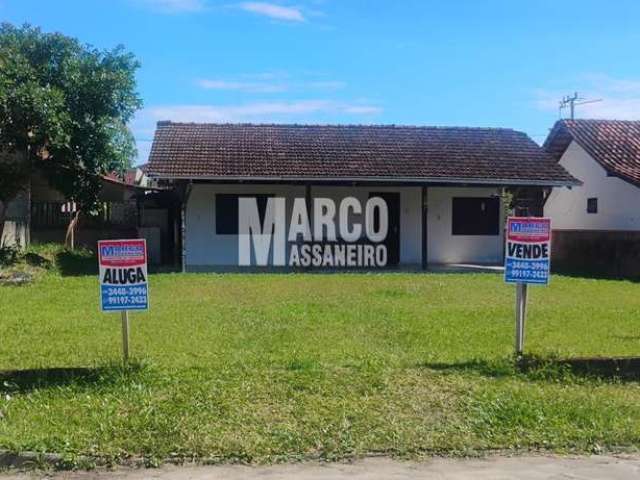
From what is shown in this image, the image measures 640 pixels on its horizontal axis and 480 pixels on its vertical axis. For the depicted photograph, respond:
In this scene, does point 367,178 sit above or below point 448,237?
above

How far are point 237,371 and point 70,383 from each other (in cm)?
156

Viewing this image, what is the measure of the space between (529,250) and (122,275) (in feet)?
14.2

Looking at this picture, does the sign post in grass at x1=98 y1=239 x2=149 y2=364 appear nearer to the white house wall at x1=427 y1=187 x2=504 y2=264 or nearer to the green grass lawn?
the green grass lawn

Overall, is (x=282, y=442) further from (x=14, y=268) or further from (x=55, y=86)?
(x=55, y=86)

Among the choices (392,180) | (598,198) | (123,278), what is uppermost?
(392,180)

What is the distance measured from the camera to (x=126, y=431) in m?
5.24

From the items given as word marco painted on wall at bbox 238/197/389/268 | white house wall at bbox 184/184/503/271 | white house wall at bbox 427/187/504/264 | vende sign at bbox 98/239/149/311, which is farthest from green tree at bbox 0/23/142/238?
vende sign at bbox 98/239/149/311

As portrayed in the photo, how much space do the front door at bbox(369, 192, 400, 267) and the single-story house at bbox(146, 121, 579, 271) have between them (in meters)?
0.03

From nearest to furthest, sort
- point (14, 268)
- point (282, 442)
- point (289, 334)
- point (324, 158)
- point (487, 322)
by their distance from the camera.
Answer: point (282, 442) → point (289, 334) → point (487, 322) → point (14, 268) → point (324, 158)

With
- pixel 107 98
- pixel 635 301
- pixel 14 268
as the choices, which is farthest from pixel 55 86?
pixel 635 301

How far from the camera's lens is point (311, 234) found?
19938 mm

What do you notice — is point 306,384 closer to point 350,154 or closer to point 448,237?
point 350,154

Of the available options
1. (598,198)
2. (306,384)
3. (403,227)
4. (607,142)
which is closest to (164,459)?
(306,384)

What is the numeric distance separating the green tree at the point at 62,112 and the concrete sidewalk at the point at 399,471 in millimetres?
13718
